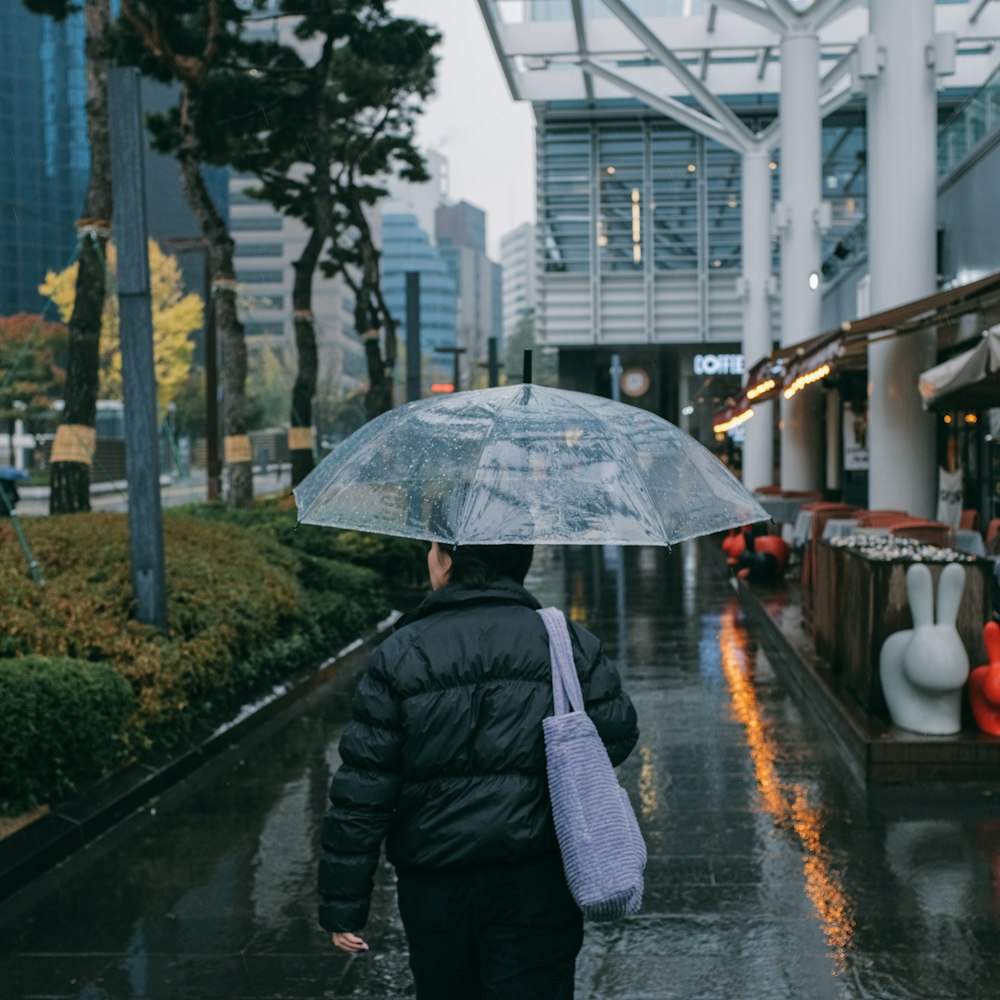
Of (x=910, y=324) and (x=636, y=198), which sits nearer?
(x=910, y=324)

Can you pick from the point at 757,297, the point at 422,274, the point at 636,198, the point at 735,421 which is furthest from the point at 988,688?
the point at 422,274

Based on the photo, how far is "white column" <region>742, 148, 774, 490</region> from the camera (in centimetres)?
3062

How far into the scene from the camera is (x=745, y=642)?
14.0 m

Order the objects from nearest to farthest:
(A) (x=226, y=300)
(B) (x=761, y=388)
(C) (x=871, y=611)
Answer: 1. (C) (x=871, y=611)
2. (A) (x=226, y=300)
3. (B) (x=761, y=388)

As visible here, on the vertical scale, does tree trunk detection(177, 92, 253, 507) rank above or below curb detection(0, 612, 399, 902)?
above

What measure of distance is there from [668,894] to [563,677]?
3186 millimetres

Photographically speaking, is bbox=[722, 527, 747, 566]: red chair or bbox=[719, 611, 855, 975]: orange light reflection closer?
bbox=[719, 611, 855, 975]: orange light reflection

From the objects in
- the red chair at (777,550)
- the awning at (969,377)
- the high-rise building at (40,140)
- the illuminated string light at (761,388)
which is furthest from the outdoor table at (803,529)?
the high-rise building at (40,140)

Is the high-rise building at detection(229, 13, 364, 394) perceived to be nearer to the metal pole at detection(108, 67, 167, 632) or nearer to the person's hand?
the metal pole at detection(108, 67, 167, 632)

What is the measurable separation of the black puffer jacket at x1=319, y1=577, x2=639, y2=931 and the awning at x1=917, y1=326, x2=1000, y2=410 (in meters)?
7.68

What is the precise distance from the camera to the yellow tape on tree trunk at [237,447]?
58.9 ft

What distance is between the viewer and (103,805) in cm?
711

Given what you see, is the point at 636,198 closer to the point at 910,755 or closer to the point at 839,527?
the point at 839,527

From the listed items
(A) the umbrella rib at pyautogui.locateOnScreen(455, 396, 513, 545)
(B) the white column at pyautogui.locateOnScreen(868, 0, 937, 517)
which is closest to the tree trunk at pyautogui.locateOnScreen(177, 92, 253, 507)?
(B) the white column at pyautogui.locateOnScreen(868, 0, 937, 517)
